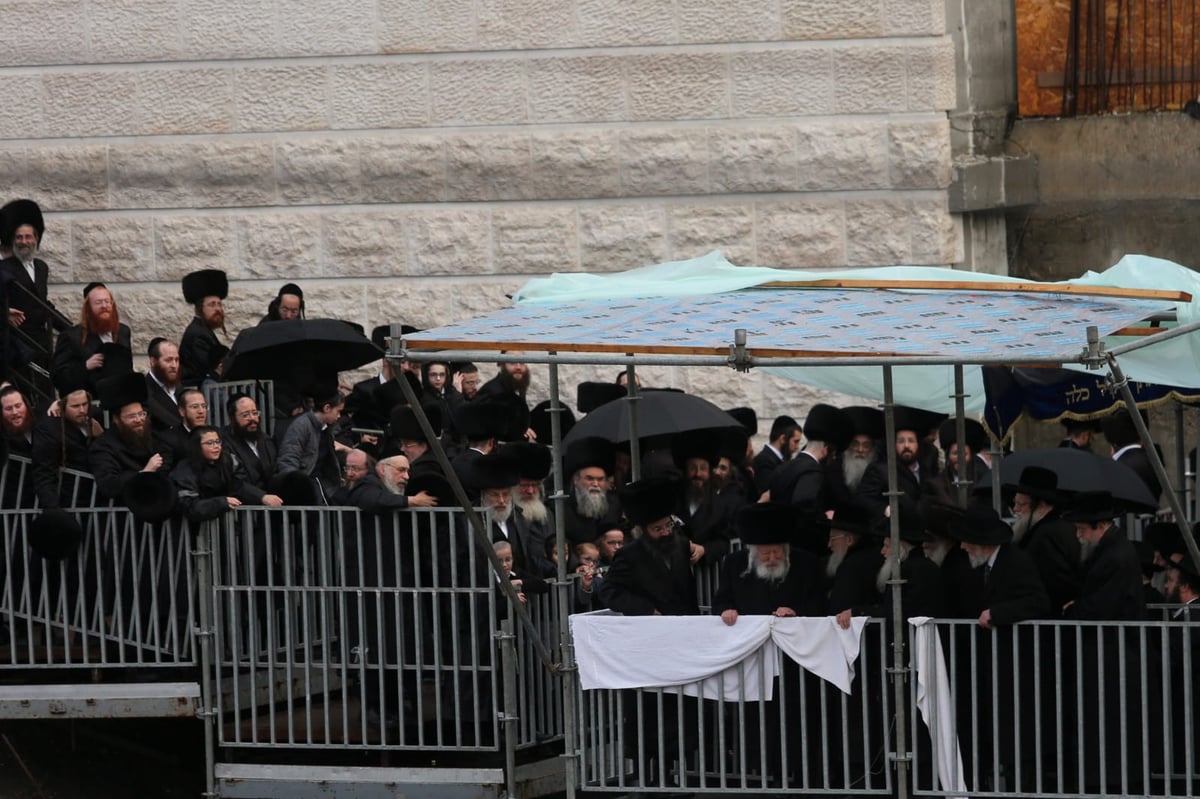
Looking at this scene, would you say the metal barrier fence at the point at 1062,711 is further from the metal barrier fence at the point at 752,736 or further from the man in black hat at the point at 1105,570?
the metal barrier fence at the point at 752,736

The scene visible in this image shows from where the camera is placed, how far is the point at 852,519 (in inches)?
381

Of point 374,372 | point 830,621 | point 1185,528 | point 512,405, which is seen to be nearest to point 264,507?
point 512,405

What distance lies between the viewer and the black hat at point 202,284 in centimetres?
1438

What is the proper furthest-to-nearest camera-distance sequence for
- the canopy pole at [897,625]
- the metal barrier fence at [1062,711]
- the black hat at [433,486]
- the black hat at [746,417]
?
the black hat at [746,417], the black hat at [433,486], the canopy pole at [897,625], the metal barrier fence at [1062,711]

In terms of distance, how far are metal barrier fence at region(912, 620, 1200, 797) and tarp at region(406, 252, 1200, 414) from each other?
130 centimetres

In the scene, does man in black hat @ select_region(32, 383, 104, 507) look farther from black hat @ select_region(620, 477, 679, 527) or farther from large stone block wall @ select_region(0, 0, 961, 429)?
large stone block wall @ select_region(0, 0, 961, 429)

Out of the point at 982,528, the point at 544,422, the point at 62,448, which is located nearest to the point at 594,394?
the point at 544,422

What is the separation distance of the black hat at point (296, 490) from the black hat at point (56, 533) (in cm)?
101

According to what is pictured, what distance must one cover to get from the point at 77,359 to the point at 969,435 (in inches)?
218

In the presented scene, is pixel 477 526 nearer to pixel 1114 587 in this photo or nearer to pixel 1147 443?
pixel 1114 587

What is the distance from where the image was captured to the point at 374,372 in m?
15.2

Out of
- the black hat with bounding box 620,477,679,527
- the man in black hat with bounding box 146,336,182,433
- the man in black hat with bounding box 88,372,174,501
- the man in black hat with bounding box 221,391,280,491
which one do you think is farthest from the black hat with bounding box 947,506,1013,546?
the man in black hat with bounding box 146,336,182,433

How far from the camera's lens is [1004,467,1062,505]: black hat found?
9.77 meters

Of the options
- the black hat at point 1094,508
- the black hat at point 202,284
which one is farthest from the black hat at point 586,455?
the black hat at point 202,284
